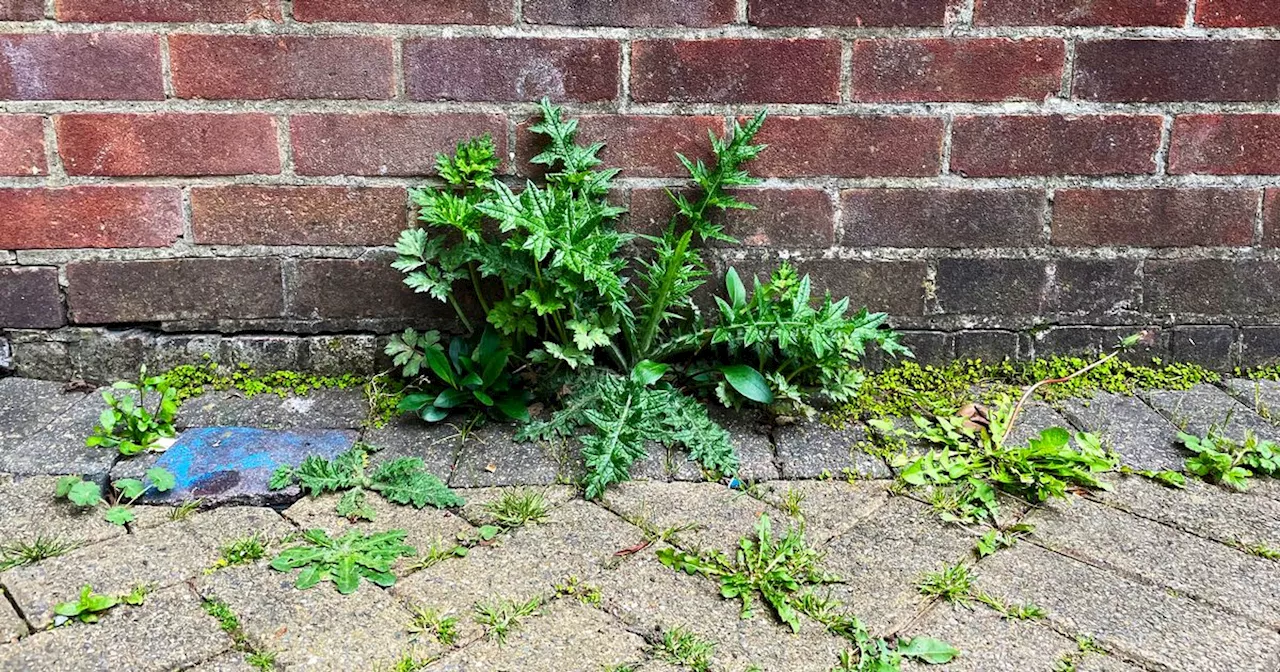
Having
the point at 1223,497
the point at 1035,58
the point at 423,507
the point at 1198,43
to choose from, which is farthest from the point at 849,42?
the point at 423,507

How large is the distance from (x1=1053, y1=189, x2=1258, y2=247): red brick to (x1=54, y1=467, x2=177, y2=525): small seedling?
Result: 2115 millimetres

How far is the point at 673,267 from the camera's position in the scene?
1.87 metres

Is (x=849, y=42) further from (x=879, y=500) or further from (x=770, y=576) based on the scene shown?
(x=770, y=576)

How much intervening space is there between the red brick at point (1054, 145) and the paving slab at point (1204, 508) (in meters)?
0.80

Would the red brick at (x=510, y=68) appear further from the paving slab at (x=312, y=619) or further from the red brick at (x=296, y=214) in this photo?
the paving slab at (x=312, y=619)

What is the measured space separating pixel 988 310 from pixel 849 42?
77cm

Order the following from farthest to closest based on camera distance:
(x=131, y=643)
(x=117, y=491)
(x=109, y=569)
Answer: (x=117, y=491) < (x=109, y=569) < (x=131, y=643)

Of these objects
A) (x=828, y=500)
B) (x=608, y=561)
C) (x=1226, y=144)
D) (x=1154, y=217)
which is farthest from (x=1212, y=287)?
(x=608, y=561)

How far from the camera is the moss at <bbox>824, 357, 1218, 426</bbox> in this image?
210 centimetres

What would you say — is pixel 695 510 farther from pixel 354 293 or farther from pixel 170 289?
pixel 170 289

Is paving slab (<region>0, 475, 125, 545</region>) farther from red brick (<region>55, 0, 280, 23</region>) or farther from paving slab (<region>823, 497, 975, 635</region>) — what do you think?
paving slab (<region>823, 497, 975, 635</region>)

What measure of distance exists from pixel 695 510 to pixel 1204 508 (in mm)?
981

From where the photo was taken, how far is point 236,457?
5.79 feet

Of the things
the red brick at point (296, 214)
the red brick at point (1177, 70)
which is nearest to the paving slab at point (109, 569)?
the red brick at point (296, 214)
